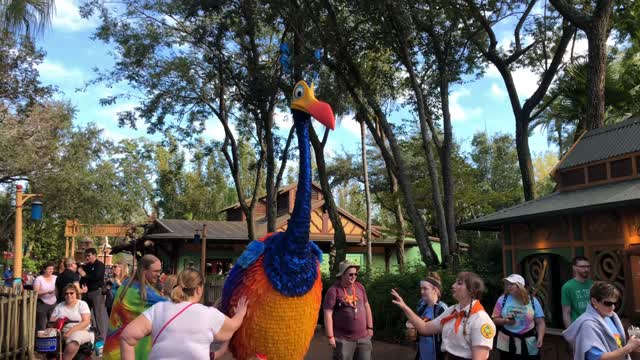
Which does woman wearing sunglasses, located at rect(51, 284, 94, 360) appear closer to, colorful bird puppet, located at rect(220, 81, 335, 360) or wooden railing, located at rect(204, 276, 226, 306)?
colorful bird puppet, located at rect(220, 81, 335, 360)

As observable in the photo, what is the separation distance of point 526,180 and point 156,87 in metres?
12.4

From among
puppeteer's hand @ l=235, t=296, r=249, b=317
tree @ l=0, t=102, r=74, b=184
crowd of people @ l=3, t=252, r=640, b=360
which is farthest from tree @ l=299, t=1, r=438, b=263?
tree @ l=0, t=102, r=74, b=184

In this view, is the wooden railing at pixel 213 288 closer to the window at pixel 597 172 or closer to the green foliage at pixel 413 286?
the green foliage at pixel 413 286

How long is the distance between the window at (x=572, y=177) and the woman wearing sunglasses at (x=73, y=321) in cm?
771

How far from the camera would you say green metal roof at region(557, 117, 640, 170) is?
836 cm

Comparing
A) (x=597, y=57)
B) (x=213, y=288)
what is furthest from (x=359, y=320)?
(x=213, y=288)

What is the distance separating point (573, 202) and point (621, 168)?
0.92m

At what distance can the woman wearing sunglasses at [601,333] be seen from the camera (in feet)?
12.1

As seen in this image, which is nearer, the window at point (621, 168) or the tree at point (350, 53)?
the window at point (621, 168)

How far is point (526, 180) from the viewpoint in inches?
506

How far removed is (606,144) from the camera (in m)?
8.84

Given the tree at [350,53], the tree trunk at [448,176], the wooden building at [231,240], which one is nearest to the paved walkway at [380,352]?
the tree trunk at [448,176]

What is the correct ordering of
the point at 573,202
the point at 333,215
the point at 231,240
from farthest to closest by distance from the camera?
the point at 231,240 < the point at 333,215 < the point at 573,202

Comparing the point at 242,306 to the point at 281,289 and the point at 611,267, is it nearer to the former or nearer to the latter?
the point at 281,289
